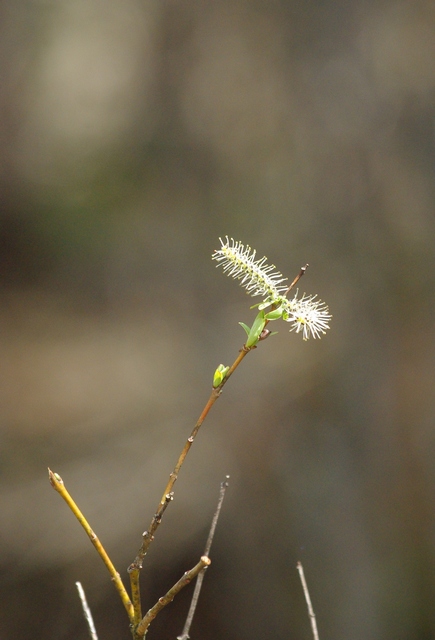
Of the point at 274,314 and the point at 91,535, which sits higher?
the point at 274,314

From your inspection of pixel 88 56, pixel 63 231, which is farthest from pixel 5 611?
pixel 88 56

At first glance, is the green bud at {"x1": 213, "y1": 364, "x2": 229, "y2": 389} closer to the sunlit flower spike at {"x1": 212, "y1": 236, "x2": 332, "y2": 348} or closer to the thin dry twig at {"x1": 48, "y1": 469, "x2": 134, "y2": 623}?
the sunlit flower spike at {"x1": 212, "y1": 236, "x2": 332, "y2": 348}

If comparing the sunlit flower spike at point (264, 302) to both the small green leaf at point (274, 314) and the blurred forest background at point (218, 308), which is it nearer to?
Result: the small green leaf at point (274, 314)

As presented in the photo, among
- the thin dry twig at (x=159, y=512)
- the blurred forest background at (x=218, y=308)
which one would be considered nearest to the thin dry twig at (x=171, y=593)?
the thin dry twig at (x=159, y=512)

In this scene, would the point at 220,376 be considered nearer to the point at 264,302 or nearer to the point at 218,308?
the point at 264,302

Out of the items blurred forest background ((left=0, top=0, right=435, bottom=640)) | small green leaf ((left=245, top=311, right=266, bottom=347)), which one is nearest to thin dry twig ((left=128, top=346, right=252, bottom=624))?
small green leaf ((left=245, top=311, right=266, bottom=347))

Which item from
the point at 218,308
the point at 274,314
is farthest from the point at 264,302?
the point at 218,308

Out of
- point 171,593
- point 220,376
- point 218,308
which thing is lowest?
point 171,593

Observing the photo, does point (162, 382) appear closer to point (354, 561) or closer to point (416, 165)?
point (354, 561)
